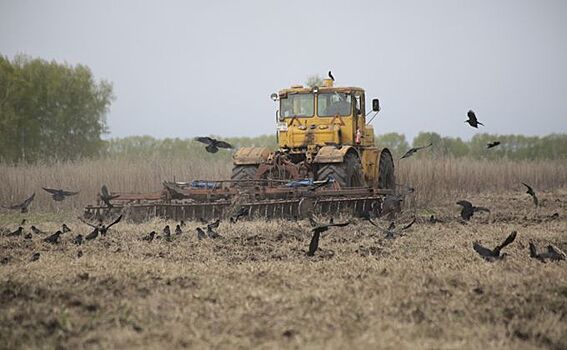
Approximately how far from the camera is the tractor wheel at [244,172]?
14.0m

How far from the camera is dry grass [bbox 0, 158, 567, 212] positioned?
1727 centimetres

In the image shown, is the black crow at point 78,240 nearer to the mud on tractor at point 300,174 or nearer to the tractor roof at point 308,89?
the mud on tractor at point 300,174

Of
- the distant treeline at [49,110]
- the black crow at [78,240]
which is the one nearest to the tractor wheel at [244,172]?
the black crow at [78,240]

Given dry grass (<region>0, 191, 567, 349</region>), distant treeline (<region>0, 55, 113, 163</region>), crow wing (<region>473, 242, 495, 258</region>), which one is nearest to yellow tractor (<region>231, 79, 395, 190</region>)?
dry grass (<region>0, 191, 567, 349</region>)

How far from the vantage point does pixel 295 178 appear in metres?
13.5

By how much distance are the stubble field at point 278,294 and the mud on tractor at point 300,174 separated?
271 cm

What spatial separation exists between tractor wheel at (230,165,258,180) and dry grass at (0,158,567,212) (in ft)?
13.4

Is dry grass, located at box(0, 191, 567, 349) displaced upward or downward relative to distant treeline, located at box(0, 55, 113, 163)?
downward

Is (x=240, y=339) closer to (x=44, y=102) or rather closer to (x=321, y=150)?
(x=321, y=150)

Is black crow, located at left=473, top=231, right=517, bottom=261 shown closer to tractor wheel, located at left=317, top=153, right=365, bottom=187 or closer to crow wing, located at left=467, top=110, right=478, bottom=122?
crow wing, located at left=467, top=110, right=478, bottom=122

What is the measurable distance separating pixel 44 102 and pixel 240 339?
26649 millimetres

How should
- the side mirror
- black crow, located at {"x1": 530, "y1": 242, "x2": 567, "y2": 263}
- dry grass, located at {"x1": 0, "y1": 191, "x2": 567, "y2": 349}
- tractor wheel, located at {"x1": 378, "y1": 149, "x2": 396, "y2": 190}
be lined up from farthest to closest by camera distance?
1. tractor wheel, located at {"x1": 378, "y1": 149, "x2": 396, "y2": 190}
2. the side mirror
3. black crow, located at {"x1": 530, "y1": 242, "x2": 567, "y2": 263}
4. dry grass, located at {"x1": 0, "y1": 191, "x2": 567, "y2": 349}

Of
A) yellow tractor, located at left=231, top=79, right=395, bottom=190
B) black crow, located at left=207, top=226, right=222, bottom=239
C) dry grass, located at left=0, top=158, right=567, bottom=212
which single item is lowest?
black crow, located at left=207, top=226, right=222, bottom=239

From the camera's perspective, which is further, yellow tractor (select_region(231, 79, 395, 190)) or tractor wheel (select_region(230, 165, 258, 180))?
tractor wheel (select_region(230, 165, 258, 180))
